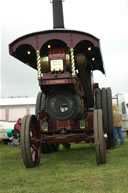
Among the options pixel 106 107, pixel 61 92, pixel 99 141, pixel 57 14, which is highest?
pixel 57 14

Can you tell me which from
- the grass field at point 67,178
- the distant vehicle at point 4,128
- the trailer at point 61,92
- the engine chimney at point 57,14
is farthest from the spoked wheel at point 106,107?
the distant vehicle at point 4,128

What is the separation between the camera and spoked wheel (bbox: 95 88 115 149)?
532 cm

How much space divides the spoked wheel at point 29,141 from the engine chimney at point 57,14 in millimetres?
1912

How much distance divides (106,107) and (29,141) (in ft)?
5.99

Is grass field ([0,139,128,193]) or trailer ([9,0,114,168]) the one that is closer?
grass field ([0,139,128,193])

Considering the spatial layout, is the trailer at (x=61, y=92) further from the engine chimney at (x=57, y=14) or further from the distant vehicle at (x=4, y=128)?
the distant vehicle at (x=4, y=128)

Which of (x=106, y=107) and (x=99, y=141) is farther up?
(x=106, y=107)

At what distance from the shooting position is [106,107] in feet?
17.9

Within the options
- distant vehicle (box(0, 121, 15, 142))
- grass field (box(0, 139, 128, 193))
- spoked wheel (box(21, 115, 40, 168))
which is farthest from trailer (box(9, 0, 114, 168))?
distant vehicle (box(0, 121, 15, 142))

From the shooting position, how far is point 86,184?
3129mm

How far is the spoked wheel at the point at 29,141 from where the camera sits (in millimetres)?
4332

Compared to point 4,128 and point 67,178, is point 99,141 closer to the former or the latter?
point 67,178

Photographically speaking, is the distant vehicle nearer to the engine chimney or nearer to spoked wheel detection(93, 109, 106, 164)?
the engine chimney

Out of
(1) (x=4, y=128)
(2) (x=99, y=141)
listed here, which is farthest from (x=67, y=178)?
(1) (x=4, y=128)
